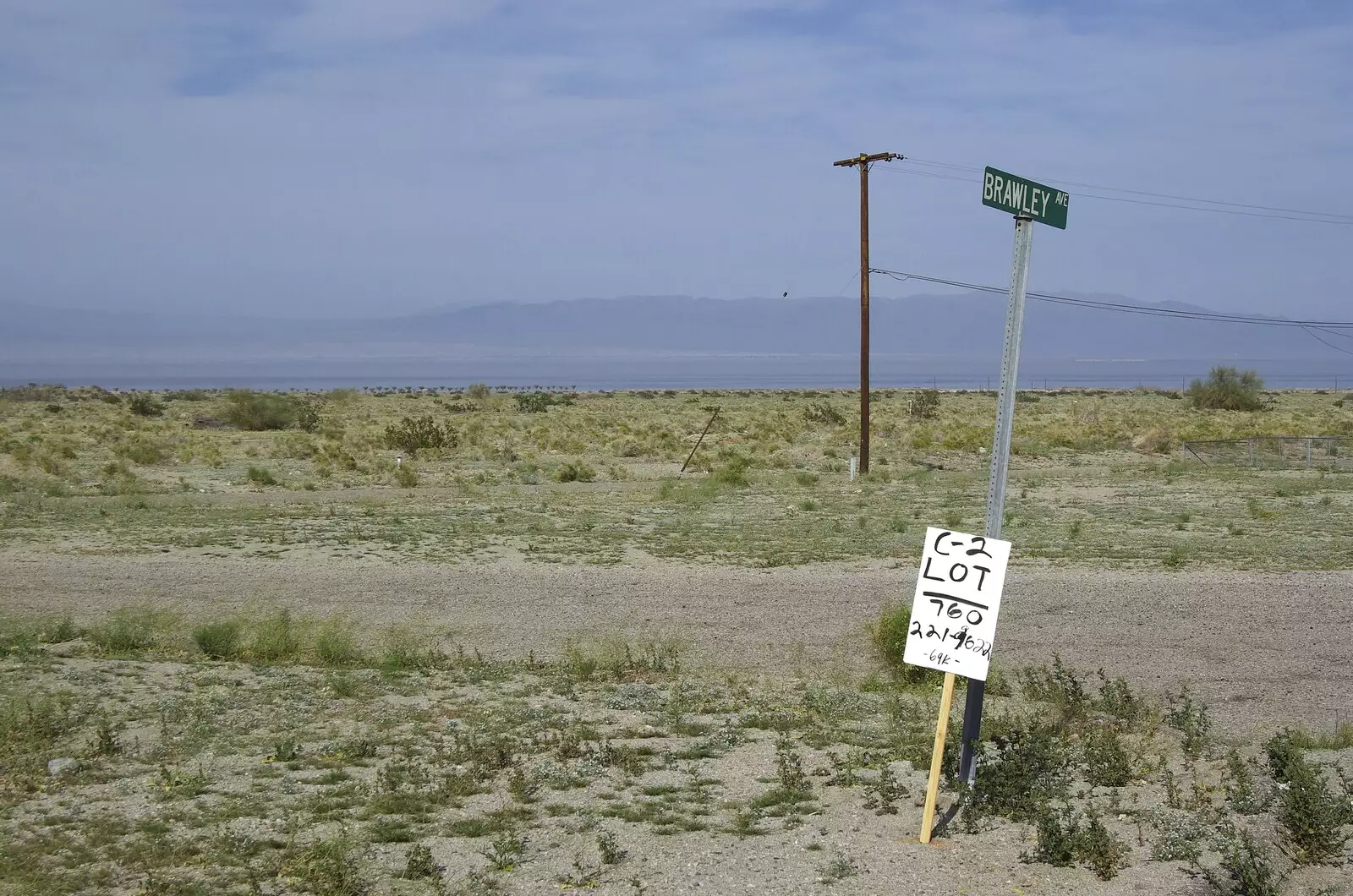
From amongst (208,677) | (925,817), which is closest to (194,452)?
(208,677)

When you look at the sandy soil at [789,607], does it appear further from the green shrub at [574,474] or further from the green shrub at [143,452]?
the green shrub at [143,452]

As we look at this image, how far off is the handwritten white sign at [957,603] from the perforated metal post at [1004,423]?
0.69 feet

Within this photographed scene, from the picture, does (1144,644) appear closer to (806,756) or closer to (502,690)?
(806,756)

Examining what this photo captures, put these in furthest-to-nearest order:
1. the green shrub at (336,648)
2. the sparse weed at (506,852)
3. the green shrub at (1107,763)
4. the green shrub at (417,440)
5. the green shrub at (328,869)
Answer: the green shrub at (417,440) → the green shrub at (336,648) → the green shrub at (1107,763) → the sparse weed at (506,852) → the green shrub at (328,869)

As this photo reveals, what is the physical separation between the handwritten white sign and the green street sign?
6.32 feet

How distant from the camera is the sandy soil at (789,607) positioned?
11.1 metres

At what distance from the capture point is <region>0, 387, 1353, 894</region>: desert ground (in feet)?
20.5

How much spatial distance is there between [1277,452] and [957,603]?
34422mm

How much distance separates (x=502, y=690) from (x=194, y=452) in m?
34.7

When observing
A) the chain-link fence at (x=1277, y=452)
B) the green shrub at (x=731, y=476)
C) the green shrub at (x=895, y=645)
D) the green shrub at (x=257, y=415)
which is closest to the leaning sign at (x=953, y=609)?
the green shrub at (x=895, y=645)

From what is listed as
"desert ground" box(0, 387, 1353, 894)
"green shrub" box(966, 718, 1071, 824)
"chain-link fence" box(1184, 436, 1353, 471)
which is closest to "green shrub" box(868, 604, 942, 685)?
"desert ground" box(0, 387, 1353, 894)

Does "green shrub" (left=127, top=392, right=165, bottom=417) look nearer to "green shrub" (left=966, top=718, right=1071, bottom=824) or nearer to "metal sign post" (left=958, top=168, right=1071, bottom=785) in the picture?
"green shrub" (left=966, top=718, right=1071, bottom=824)

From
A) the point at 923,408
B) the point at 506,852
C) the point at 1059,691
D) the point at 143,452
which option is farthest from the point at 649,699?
the point at 923,408

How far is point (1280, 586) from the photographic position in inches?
600
